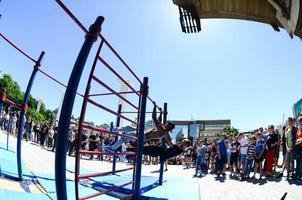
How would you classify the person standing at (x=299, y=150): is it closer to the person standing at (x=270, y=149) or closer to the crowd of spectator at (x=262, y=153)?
the crowd of spectator at (x=262, y=153)

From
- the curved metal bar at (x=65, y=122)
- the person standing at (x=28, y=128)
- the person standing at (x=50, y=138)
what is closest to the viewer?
the curved metal bar at (x=65, y=122)

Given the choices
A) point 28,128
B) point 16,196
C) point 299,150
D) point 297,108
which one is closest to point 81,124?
point 16,196

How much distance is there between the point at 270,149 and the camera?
30.5ft

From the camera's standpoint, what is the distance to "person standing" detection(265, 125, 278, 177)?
922cm

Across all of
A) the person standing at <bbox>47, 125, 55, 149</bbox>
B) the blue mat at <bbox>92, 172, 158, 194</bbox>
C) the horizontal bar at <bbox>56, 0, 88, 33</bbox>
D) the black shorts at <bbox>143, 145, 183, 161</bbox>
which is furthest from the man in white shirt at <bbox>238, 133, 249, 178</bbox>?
the person standing at <bbox>47, 125, 55, 149</bbox>

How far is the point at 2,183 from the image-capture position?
11.6 feet

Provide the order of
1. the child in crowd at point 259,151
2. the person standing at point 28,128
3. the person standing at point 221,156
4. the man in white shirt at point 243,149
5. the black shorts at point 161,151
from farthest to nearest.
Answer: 1. the person standing at point 28,128
2. the person standing at point 221,156
3. the man in white shirt at point 243,149
4. the child in crowd at point 259,151
5. the black shorts at point 161,151

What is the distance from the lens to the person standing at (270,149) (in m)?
9.22

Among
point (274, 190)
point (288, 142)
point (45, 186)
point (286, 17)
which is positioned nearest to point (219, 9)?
point (286, 17)

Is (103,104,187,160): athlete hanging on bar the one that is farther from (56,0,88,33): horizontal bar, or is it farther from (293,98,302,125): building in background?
(293,98,302,125): building in background

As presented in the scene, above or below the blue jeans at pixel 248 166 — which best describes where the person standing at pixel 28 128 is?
above

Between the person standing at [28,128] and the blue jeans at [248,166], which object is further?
the person standing at [28,128]

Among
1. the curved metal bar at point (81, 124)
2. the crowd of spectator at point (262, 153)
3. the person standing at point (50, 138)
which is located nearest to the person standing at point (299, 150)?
the crowd of spectator at point (262, 153)

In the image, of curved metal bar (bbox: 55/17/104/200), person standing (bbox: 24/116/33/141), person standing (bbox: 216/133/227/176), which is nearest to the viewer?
curved metal bar (bbox: 55/17/104/200)
